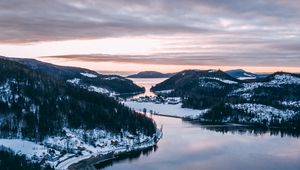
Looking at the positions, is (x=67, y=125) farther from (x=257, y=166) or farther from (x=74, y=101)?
(x=257, y=166)

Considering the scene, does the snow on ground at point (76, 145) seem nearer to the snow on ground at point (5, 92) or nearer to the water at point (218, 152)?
the water at point (218, 152)

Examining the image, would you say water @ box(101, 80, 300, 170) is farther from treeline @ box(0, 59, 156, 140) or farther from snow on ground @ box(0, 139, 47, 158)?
snow on ground @ box(0, 139, 47, 158)

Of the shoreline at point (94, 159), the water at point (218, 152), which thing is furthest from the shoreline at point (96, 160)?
the water at point (218, 152)

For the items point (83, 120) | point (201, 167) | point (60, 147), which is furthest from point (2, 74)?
point (201, 167)

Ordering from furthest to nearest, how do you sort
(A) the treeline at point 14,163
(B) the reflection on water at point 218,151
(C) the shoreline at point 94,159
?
(B) the reflection on water at point 218,151, (C) the shoreline at point 94,159, (A) the treeline at point 14,163

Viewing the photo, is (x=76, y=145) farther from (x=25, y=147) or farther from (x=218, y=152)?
(x=218, y=152)

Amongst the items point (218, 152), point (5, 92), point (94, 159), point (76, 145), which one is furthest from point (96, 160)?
point (5, 92)
